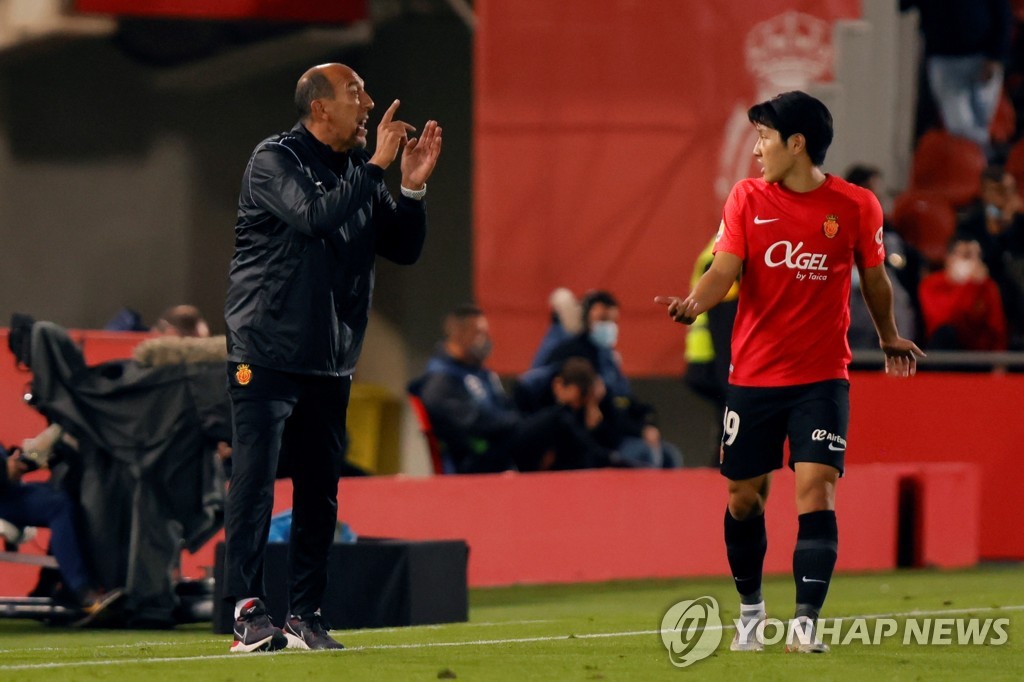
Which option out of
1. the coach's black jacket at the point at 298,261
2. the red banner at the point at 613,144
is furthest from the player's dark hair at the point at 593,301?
the coach's black jacket at the point at 298,261

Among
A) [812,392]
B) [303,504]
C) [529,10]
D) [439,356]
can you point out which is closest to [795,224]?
[812,392]

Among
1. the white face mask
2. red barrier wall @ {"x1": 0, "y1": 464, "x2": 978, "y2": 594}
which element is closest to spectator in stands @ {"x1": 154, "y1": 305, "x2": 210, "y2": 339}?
red barrier wall @ {"x1": 0, "y1": 464, "x2": 978, "y2": 594}

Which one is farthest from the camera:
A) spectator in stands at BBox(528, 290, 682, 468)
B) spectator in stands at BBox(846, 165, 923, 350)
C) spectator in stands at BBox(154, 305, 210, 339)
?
spectator in stands at BBox(846, 165, 923, 350)

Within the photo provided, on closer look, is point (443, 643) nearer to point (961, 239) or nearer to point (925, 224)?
point (961, 239)

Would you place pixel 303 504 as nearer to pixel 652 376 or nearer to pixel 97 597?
pixel 97 597

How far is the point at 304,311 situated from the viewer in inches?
316

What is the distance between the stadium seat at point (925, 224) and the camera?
58.9ft

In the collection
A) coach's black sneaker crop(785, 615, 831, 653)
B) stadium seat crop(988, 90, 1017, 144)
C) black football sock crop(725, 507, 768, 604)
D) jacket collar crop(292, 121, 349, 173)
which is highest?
stadium seat crop(988, 90, 1017, 144)

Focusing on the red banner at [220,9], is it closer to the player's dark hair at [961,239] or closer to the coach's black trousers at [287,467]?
the player's dark hair at [961,239]

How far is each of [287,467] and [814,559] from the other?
1969 mm

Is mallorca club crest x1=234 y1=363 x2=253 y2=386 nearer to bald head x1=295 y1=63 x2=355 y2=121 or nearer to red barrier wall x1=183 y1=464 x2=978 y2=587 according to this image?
bald head x1=295 y1=63 x2=355 y2=121

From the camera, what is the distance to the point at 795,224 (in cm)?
809

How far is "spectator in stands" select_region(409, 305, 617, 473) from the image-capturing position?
1444 cm

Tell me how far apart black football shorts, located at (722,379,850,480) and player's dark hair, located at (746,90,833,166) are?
838mm
